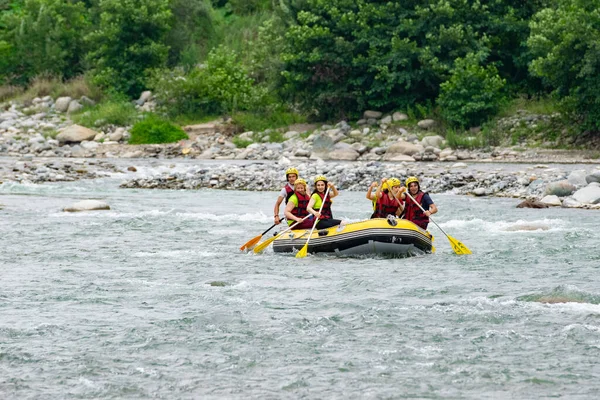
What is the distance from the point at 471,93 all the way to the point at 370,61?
409 centimetres

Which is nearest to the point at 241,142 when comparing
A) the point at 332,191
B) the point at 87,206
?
the point at 87,206

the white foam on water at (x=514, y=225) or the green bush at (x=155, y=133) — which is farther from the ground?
the green bush at (x=155, y=133)

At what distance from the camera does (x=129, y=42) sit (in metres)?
46.3

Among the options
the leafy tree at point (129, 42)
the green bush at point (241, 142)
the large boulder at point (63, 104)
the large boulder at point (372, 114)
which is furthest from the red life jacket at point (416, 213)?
the large boulder at point (63, 104)

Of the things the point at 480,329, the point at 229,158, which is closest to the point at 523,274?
the point at 480,329

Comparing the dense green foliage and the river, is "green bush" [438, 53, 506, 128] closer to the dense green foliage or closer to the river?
the dense green foliage

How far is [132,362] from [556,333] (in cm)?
389

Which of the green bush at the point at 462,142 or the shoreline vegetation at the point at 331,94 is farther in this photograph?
the green bush at the point at 462,142

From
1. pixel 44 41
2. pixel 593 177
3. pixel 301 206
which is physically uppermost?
pixel 44 41

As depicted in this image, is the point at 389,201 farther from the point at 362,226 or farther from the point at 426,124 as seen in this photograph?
the point at 426,124

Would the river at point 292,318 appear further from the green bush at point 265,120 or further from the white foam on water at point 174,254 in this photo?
the green bush at point 265,120

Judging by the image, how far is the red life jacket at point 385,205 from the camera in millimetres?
15477

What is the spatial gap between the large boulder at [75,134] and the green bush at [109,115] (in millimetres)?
1512

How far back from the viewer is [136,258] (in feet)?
47.7
